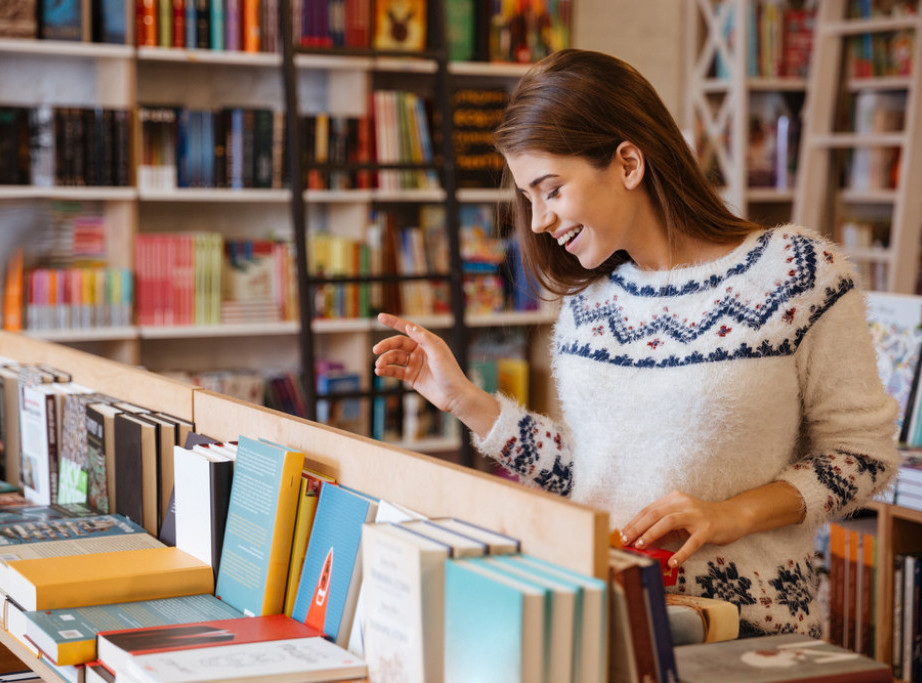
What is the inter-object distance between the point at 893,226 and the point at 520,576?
12.2ft

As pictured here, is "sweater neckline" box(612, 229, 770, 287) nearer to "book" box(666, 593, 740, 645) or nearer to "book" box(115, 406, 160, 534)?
"book" box(666, 593, 740, 645)

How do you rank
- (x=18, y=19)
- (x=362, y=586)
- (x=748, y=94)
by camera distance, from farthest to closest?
(x=748, y=94)
(x=18, y=19)
(x=362, y=586)

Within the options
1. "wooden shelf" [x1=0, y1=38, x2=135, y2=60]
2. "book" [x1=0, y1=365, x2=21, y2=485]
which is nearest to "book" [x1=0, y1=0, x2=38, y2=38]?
"wooden shelf" [x1=0, y1=38, x2=135, y2=60]

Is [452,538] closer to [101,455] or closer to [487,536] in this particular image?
[487,536]

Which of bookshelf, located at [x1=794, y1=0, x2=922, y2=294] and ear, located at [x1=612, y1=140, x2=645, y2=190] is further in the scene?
bookshelf, located at [x1=794, y1=0, x2=922, y2=294]

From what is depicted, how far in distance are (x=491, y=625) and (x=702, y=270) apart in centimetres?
71

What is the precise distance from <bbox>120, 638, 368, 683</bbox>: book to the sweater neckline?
26.9 inches

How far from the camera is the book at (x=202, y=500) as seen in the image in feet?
4.79

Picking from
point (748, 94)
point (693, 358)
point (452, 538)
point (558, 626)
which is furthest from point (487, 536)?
point (748, 94)

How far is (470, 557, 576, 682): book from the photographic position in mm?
961

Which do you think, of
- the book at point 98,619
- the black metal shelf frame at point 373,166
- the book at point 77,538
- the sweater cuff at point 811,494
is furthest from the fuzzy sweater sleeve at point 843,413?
the black metal shelf frame at point 373,166

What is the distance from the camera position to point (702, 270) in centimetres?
153

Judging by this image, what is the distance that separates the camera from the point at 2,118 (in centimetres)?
353

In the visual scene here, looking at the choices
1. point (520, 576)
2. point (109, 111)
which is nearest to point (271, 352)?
point (109, 111)
